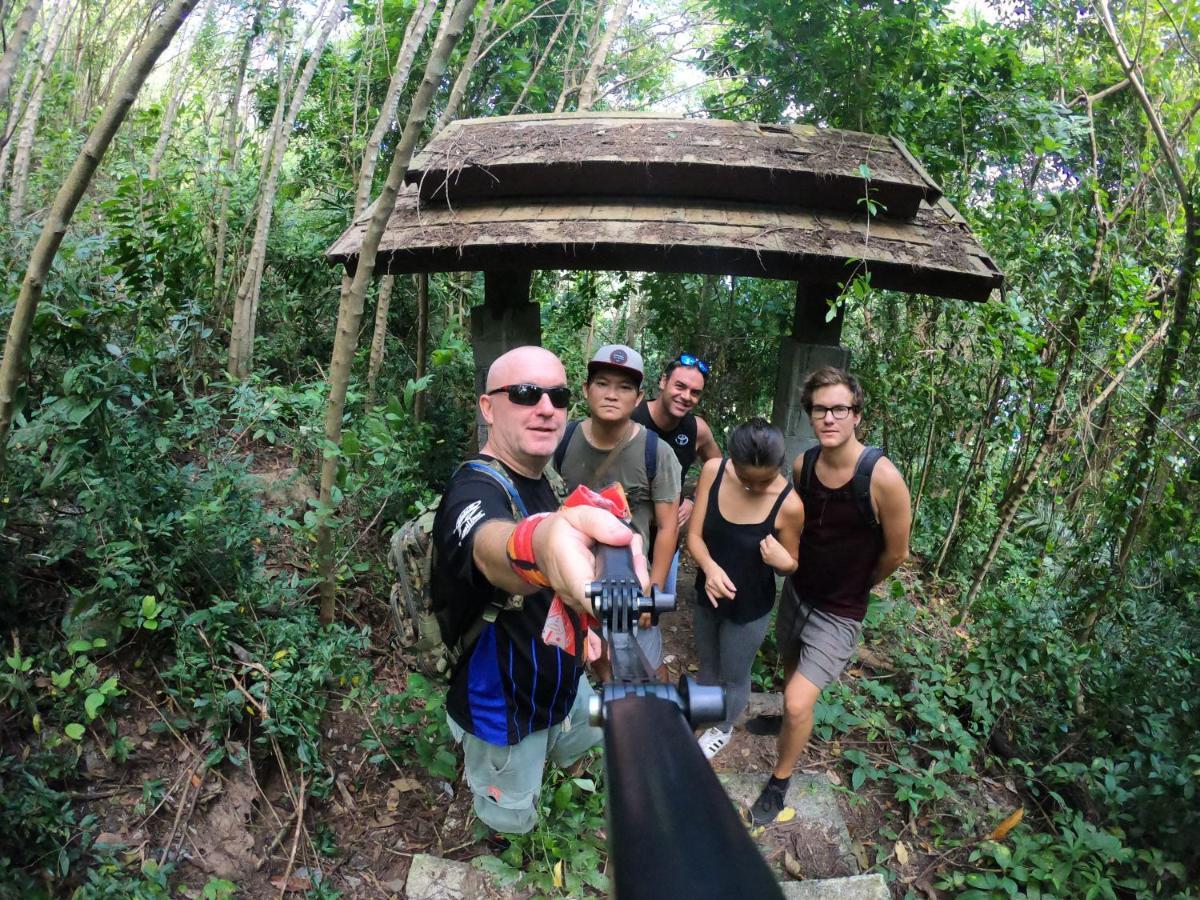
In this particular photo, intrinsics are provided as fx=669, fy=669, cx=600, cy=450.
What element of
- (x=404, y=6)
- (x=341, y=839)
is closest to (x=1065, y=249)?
(x=341, y=839)

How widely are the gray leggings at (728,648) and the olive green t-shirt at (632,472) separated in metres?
0.54

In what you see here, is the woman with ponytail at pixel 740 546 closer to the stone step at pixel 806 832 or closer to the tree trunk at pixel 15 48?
the stone step at pixel 806 832

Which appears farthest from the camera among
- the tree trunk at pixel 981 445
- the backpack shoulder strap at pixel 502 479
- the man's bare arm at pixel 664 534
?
the tree trunk at pixel 981 445

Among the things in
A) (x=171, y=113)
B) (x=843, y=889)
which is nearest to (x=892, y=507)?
(x=843, y=889)

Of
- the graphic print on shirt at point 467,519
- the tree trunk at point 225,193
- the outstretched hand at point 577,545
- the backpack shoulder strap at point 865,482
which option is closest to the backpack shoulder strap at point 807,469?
the backpack shoulder strap at point 865,482

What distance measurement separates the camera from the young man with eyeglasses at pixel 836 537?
2.94m

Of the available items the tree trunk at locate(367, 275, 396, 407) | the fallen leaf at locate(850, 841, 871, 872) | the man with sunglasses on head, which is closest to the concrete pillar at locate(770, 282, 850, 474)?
the man with sunglasses on head

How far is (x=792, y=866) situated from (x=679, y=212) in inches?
135

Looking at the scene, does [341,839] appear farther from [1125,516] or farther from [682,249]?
[1125,516]

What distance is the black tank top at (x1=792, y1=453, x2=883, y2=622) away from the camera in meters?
3.01

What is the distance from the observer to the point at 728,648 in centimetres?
323

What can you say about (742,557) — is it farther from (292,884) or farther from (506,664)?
(292,884)

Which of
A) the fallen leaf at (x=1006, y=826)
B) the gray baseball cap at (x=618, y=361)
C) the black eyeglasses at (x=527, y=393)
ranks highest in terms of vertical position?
the black eyeglasses at (x=527, y=393)

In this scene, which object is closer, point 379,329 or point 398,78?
point 398,78
